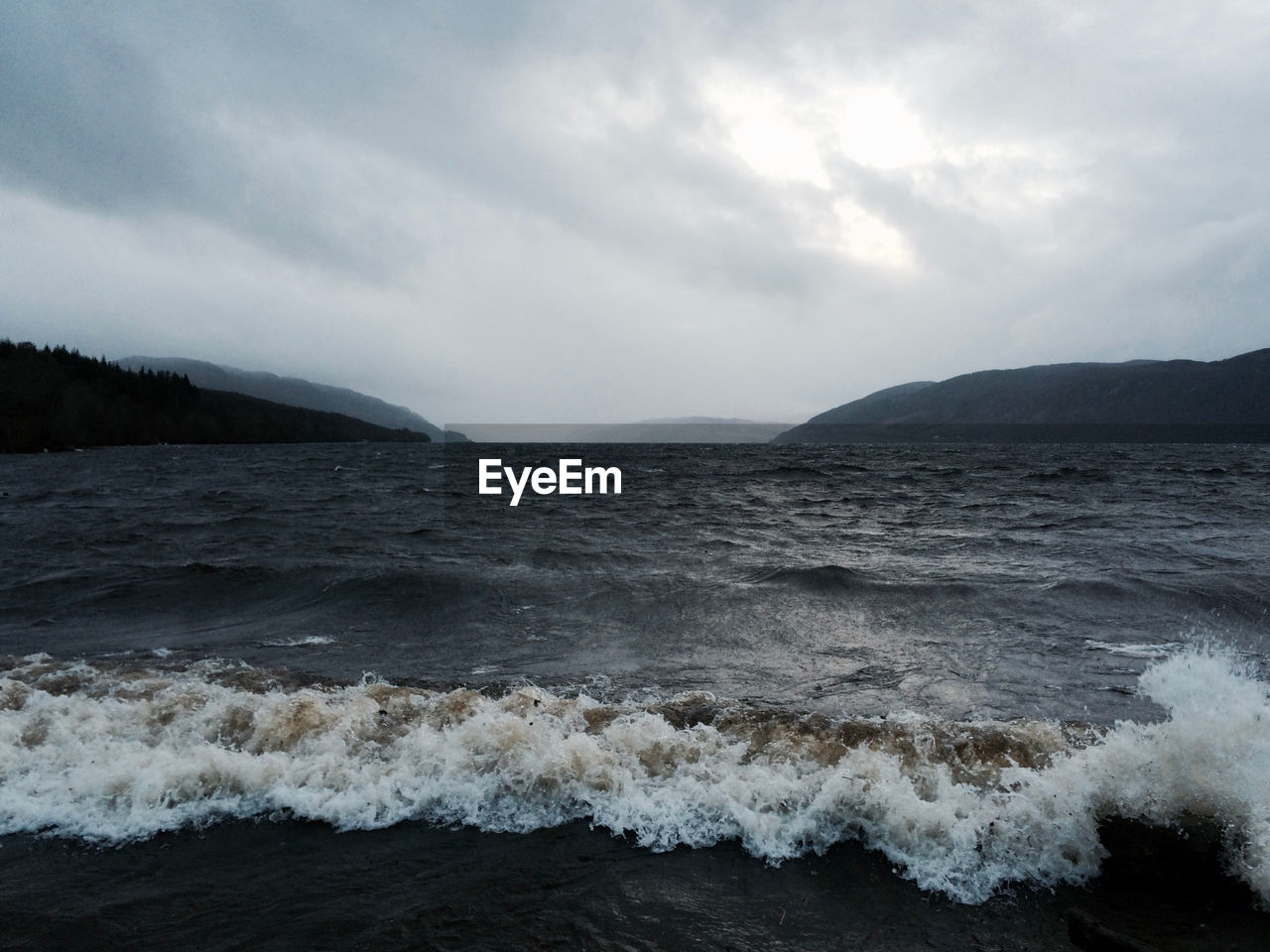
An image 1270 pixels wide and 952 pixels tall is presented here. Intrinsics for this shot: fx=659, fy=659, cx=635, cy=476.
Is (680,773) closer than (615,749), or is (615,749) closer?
(680,773)

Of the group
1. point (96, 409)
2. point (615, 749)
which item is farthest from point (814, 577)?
point (96, 409)

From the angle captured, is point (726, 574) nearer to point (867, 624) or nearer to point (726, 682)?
point (867, 624)

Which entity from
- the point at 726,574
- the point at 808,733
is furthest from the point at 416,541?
the point at 808,733

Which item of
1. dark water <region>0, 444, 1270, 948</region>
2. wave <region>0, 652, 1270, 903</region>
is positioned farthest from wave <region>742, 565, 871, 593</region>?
wave <region>0, 652, 1270, 903</region>

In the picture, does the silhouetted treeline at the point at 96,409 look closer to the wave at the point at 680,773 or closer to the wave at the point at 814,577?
the wave at the point at 814,577

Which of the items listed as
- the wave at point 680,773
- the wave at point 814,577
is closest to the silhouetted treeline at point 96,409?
the wave at point 814,577

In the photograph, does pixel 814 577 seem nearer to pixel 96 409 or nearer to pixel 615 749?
pixel 615 749
